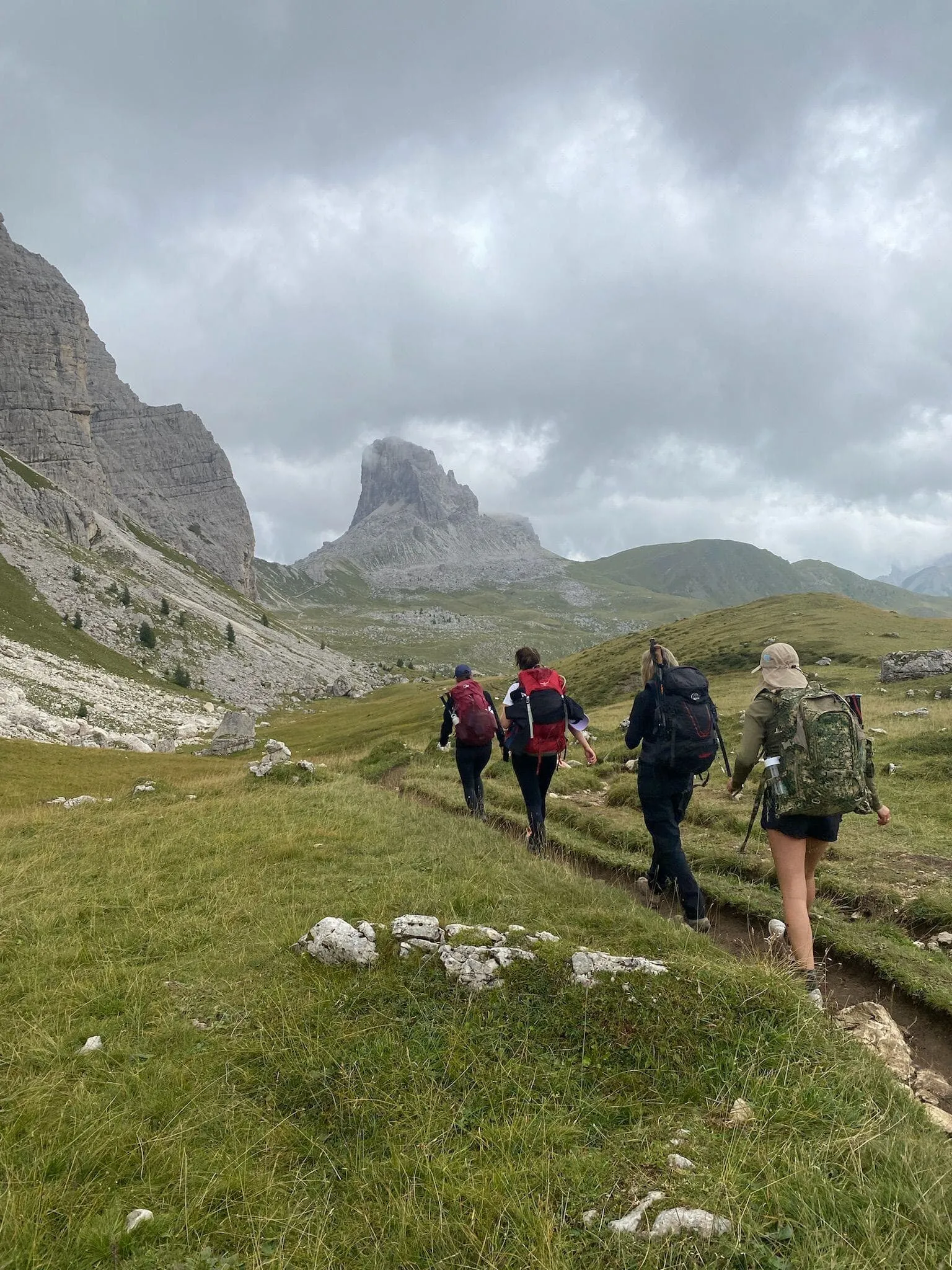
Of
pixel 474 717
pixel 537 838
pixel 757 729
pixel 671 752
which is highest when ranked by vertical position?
pixel 757 729

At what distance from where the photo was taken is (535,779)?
42.5ft

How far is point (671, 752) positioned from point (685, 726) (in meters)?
0.44

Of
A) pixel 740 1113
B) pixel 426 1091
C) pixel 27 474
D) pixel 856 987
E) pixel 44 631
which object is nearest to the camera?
pixel 740 1113

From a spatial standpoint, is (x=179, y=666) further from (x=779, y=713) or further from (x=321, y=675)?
(x=779, y=713)

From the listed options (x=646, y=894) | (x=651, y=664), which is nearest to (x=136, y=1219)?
(x=651, y=664)

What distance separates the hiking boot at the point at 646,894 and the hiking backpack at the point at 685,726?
8.14 ft

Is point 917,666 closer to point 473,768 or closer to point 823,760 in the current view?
point 473,768

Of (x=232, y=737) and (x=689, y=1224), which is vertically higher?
(x=689, y=1224)

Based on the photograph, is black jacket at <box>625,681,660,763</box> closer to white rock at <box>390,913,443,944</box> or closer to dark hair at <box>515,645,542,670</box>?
dark hair at <box>515,645,542,670</box>

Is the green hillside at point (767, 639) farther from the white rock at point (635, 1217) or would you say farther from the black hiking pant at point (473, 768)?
the white rock at point (635, 1217)

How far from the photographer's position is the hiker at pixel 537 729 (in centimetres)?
1234

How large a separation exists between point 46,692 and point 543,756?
240 feet

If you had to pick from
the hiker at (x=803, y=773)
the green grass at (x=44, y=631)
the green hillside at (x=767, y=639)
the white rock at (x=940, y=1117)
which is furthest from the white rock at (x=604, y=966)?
the green grass at (x=44, y=631)

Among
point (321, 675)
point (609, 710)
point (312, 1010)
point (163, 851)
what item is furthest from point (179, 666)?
point (312, 1010)
